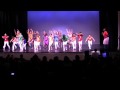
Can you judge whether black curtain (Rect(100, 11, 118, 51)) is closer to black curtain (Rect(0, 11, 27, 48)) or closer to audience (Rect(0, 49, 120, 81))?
black curtain (Rect(0, 11, 27, 48))

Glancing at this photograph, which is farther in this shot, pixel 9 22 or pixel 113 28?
pixel 9 22

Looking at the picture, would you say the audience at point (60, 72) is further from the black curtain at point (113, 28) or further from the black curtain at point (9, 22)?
the black curtain at point (9, 22)

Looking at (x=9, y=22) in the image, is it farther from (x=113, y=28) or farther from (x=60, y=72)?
(x=60, y=72)

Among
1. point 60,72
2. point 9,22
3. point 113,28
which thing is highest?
point 9,22

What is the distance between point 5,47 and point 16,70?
42.6 ft

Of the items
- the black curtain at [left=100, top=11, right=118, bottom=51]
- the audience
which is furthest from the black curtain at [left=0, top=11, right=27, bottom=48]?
the audience

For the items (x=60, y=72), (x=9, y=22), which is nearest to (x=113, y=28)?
(x=9, y=22)

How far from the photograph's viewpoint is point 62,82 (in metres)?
5.36

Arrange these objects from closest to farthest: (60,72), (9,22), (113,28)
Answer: (60,72) → (113,28) → (9,22)

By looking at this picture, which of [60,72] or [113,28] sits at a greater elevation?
[113,28]

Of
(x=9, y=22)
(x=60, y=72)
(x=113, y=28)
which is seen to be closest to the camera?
(x=60, y=72)

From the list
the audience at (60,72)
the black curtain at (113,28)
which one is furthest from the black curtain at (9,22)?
the audience at (60,72)

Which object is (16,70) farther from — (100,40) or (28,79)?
(100,40)

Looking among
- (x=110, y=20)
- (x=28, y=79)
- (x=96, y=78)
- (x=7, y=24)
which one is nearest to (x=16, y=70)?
(x=28, y=79)
